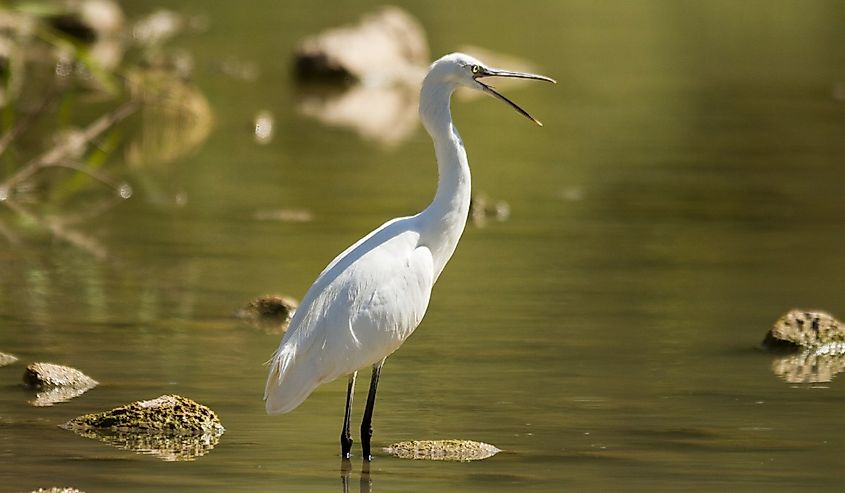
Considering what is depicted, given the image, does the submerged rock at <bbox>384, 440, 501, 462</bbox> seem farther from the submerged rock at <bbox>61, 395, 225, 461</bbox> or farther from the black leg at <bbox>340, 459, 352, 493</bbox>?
the submerged rock at <bbox>61, 395, 225, 461</bbox>

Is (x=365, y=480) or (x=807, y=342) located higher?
(x=807, y=342)

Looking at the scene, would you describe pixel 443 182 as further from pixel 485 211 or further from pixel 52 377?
pixel 485 211

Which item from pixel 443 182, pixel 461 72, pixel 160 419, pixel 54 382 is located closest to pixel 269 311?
pixel 54 382

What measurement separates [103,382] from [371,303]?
5.71 feet

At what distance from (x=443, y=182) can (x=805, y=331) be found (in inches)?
91.1

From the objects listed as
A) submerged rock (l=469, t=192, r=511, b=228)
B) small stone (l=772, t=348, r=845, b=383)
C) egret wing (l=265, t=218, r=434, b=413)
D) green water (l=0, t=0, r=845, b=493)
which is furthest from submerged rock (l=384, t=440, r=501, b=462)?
submerged rock (l=469, t=192, r=511, b=228)

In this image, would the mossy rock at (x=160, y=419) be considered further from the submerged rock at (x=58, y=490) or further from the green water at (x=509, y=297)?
the submerged rock at (x=58, y=490)

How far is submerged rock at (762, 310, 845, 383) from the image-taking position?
7.59 m

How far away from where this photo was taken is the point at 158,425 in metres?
6.27

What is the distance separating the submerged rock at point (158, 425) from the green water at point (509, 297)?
0.32 ft

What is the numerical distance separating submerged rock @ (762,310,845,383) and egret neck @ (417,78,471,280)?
1.94 m

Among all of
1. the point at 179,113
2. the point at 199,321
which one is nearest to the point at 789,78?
the point at 179,113

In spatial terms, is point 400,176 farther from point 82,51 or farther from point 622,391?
point 622,391

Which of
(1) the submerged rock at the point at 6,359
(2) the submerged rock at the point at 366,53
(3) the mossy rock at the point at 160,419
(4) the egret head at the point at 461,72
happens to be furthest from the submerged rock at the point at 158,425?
Result: (2) the submerged rock at the point at 366,53
